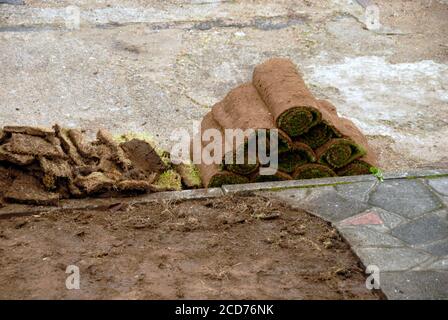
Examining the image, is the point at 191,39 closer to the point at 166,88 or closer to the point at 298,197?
the point at 166,88

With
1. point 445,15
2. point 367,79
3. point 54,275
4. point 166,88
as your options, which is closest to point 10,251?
point 54,275

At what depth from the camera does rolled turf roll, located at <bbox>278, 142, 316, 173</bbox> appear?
250 inches

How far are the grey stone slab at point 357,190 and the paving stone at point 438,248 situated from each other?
0.85 m

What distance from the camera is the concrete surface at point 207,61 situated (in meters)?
8.12

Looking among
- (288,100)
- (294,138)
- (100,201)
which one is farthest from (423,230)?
(100,201)

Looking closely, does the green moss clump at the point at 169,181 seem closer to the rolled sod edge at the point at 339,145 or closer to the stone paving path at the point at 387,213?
the stone paving path at the point at 387,213

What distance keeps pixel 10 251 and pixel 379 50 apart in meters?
6.53

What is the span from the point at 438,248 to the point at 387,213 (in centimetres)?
65

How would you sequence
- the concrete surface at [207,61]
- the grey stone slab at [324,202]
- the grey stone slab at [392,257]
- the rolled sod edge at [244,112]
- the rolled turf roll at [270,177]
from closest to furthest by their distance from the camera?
the grey stone slab at [392,257] < the grey stone slab at [324,202] < the rolled sod edge at [244,112] < the rolled turf roll at [270,177] < the concrete surface at [207,61]

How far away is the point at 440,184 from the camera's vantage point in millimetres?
6430

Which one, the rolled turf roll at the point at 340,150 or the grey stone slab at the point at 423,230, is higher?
the rolled turf roll at the point at 340,150

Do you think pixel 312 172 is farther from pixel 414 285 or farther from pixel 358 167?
pixel 414 285

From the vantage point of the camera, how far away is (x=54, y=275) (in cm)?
504

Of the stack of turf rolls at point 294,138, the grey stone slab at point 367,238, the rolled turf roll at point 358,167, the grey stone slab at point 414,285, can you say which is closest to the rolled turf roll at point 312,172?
the stack of turf rolls at point 294,138
